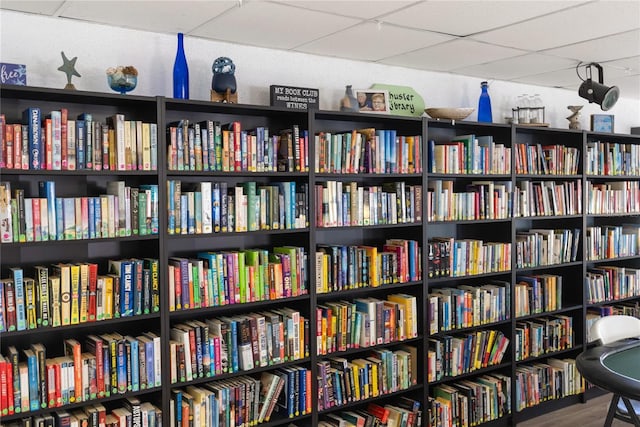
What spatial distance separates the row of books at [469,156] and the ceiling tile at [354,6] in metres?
1.26

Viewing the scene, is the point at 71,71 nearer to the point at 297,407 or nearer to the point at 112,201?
the point at 112,201

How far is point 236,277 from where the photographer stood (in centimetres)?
328

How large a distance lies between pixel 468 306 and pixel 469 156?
3.38ft

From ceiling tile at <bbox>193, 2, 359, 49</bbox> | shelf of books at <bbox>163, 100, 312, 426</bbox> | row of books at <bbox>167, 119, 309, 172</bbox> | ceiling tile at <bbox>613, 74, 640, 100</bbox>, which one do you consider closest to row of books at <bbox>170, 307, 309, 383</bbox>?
shelf of books at <bbox>163, 100, 312, 426</bbox>

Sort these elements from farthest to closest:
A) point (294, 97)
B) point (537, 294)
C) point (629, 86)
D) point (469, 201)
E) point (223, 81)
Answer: point (629, 86) → point (537, 294) → point (469, 201) → point (294, 97) → point (223, 81)

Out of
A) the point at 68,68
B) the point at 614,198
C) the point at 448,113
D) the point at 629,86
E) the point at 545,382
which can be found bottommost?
the point at 545,382

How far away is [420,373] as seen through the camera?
3996 millimetres

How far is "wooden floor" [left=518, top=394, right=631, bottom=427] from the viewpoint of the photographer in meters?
4.50

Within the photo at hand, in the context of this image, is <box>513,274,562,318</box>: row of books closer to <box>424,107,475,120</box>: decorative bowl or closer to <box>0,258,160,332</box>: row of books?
<box>424,107,475,120</box>: decorative bowl

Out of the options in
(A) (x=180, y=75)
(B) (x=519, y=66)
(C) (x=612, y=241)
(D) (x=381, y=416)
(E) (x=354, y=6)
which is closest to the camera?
(E) (x=354, y=6)

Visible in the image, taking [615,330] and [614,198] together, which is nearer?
[615,330]

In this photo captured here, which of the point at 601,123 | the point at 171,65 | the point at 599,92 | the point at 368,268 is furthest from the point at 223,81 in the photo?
the point at 601,123

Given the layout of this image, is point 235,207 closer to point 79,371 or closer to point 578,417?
point 79,371

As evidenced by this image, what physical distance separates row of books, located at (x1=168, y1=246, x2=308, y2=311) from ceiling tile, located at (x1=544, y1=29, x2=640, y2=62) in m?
2.12
